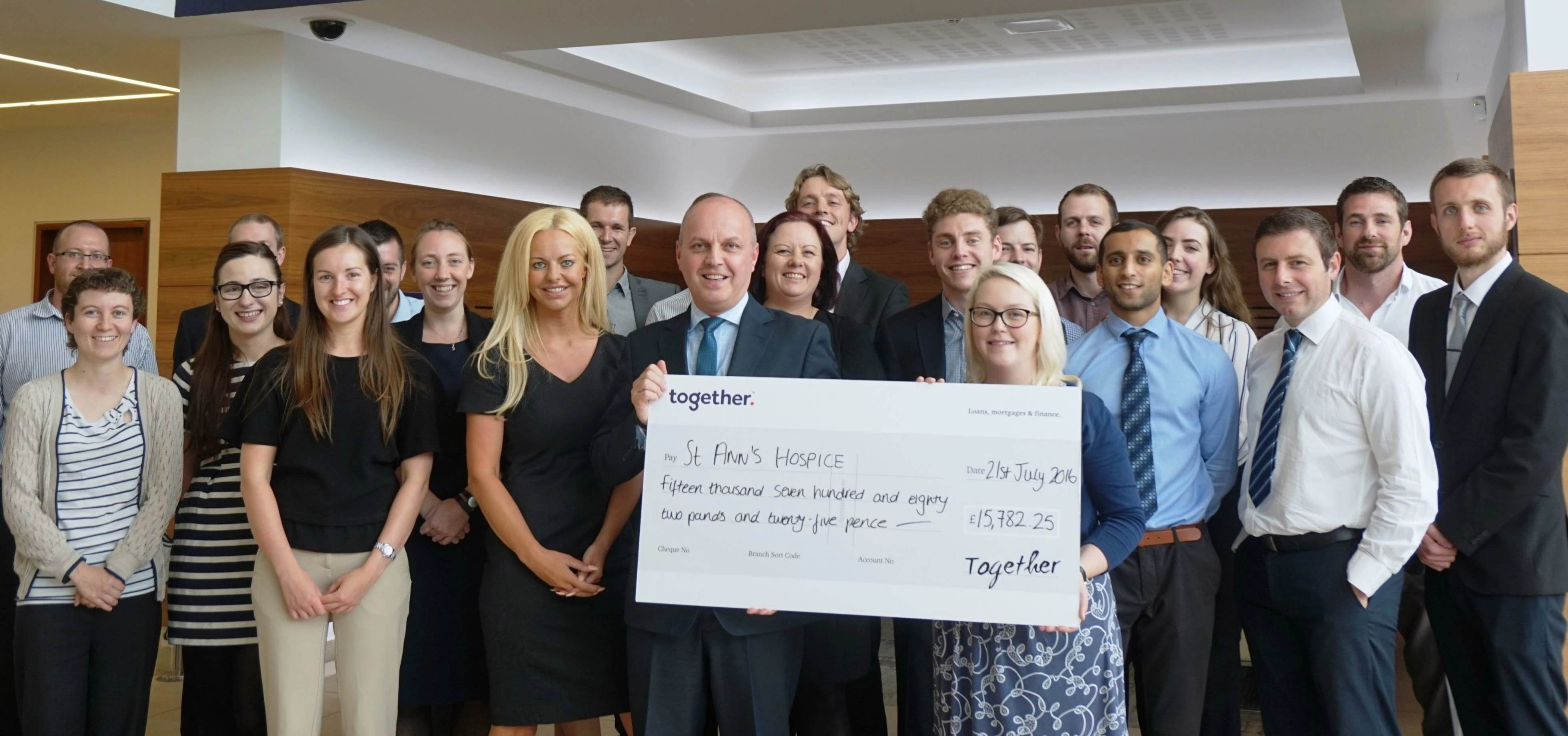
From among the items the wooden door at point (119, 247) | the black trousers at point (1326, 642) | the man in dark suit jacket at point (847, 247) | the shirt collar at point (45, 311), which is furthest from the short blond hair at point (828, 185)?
the wooden door at point (119, 247)

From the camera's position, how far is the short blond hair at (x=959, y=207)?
342cm

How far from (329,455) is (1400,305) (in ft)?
10.6

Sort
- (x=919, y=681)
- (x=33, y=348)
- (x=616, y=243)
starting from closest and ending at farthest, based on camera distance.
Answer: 1. (x=919, y=681)
2. (x=33, y=348)
3. (x=616, y=243)

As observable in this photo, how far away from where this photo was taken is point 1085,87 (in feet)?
23.3

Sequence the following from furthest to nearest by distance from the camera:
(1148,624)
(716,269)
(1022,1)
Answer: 1. (1022,1)
2. (1148,624)
3. (716,269)

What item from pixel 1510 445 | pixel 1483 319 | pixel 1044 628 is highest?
pixel 1483 319

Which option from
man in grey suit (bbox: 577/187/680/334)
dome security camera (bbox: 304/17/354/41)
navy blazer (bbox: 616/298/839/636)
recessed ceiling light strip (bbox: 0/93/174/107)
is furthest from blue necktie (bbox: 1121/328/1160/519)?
recessed ceiling light strip (bbox: 0/93/174/107)

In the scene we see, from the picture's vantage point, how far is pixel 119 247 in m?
8.95

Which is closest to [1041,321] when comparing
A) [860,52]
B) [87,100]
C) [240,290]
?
[240,290]

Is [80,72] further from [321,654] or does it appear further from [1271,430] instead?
[1271,430]

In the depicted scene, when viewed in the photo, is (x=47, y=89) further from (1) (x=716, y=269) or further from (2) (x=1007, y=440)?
(2) (x=1007, y=440)

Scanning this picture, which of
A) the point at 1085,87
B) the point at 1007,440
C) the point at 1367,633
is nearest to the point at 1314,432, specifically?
the point at 1367,633

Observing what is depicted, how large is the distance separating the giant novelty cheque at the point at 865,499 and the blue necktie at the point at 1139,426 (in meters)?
0.56

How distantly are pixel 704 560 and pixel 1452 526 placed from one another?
186 centimetres
